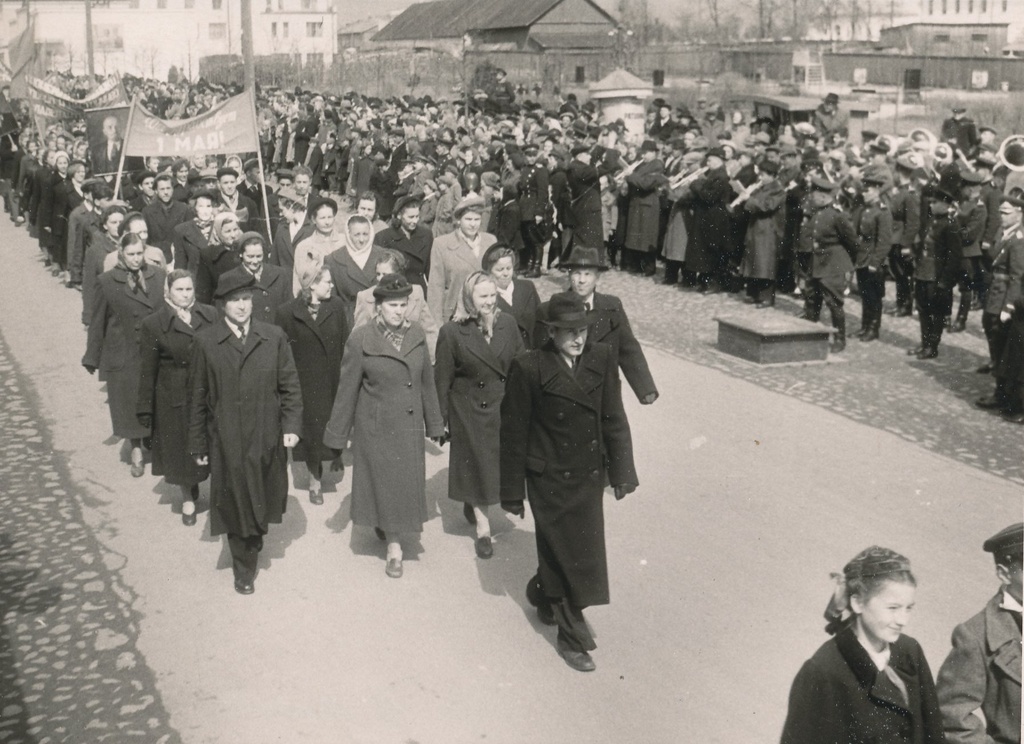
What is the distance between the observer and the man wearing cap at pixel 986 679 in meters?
4.30

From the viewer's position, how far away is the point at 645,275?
18.5 meters

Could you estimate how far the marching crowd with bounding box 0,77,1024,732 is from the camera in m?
4.41

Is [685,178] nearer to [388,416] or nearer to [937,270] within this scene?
[937,270]

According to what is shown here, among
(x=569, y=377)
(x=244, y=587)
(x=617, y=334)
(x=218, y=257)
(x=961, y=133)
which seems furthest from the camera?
(x=961, y=133)

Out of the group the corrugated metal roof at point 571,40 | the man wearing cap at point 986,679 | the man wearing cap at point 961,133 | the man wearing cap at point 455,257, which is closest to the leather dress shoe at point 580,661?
the man wearing cap at point 986,679

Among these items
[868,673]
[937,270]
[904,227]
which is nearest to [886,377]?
[937,270]

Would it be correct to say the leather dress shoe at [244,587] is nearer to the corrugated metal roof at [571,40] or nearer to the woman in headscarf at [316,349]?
the woman in headscarf at [316,349]

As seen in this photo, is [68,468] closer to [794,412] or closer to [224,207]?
[224,207]

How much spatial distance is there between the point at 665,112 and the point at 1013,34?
73.0 feet

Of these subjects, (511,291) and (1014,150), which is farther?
(1014,150)

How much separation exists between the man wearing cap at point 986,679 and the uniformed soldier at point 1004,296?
22.4 ft

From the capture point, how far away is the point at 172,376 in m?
8.59

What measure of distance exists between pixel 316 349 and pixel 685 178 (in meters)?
9.27

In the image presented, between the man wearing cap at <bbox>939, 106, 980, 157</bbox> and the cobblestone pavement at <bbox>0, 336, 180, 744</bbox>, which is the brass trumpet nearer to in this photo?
the man wearing cap at <bbox>939, 106, 980, 157</bbox>
